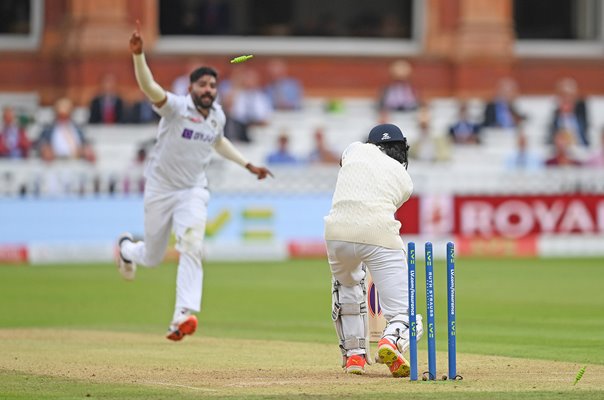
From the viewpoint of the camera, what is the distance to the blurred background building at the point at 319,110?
20734 millimetres

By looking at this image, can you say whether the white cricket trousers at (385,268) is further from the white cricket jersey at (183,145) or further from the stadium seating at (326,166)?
the stadium seating at (326,166)

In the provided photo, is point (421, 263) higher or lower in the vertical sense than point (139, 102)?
lower

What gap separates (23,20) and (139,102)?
12.8 feet

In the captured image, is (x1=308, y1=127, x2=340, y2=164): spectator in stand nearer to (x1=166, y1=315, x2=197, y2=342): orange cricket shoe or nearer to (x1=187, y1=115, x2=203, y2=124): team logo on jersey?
(x1=187, y1=115, x2=203, y2=124): team logo on jersey

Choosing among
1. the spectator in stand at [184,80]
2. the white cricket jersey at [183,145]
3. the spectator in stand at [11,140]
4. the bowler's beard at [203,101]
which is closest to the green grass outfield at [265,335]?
the white cricket jersey at [183,145]

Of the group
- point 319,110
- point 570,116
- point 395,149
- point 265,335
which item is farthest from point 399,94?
point 395,149

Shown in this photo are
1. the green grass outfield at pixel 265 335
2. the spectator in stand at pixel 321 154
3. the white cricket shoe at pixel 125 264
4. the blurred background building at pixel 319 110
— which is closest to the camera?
the green grass outfield at pixel 265 335

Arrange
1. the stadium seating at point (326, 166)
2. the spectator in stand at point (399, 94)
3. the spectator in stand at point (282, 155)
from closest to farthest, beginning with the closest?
the stadium seating at point (326, 166), the spectator in stand at point (282, 155), the spectator in stand at point (399, 94)

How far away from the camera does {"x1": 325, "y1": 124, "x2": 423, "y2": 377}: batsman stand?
899 cm

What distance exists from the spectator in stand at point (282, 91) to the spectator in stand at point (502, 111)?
3012mm

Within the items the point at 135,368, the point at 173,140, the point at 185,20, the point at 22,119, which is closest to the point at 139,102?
the point at 22,119

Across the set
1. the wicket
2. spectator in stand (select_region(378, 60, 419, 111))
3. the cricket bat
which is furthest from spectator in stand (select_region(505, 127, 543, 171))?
the wicket

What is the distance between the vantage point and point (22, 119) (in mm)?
23609

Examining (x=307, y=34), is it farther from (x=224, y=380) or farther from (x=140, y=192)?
(x=224, y=380)
